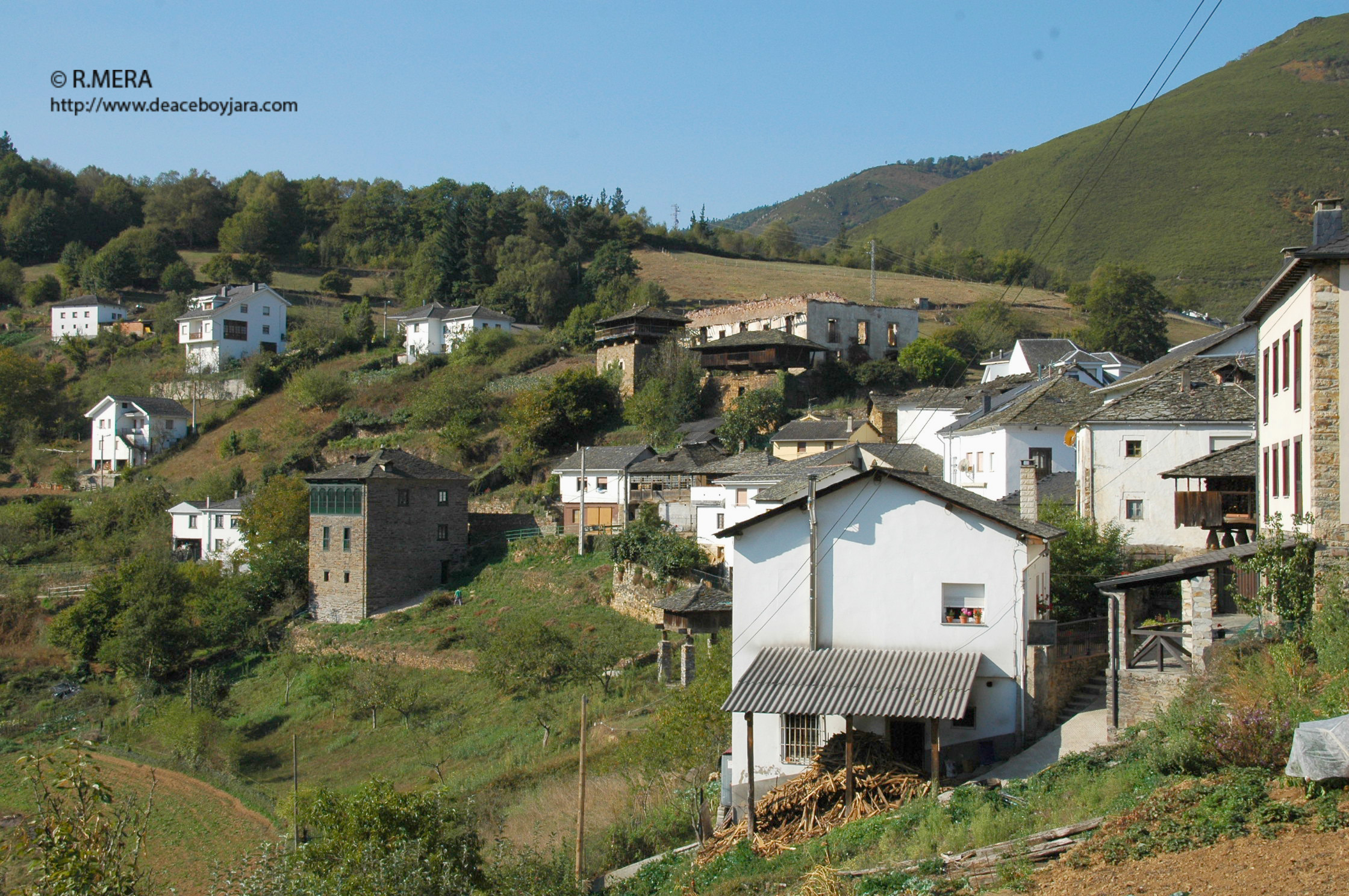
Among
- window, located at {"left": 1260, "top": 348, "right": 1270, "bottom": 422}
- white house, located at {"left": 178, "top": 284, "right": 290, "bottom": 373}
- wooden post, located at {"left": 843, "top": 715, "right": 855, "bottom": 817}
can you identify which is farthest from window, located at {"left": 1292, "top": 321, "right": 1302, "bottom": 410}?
white house, located at {"left": 178, "top": 284, "right": 290, "bottom": 373}

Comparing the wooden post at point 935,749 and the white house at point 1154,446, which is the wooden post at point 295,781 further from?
the white house at point 1154,446

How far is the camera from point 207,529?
2028 inches

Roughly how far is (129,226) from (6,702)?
249 feet

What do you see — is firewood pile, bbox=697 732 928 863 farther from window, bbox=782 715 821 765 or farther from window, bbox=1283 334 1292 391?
window, bbox=1283 334 1292 391

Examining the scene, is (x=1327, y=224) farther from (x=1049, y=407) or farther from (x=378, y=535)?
(x=378, y=535)

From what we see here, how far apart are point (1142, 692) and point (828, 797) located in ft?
15.4

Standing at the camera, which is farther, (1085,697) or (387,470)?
(387,470)

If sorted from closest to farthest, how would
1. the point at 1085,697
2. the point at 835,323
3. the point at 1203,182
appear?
the point at 1085,697 → the point at 835,323 → the point at 1203,182

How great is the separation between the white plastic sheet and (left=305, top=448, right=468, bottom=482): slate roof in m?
35.9

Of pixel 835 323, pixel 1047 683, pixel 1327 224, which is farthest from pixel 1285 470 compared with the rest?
pixel 835 323

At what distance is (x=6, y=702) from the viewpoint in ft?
124

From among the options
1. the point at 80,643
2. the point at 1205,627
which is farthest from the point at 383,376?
the point at 1205,627

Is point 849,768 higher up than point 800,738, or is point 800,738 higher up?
point 849,768

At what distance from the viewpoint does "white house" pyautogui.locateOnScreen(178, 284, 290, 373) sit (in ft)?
239
